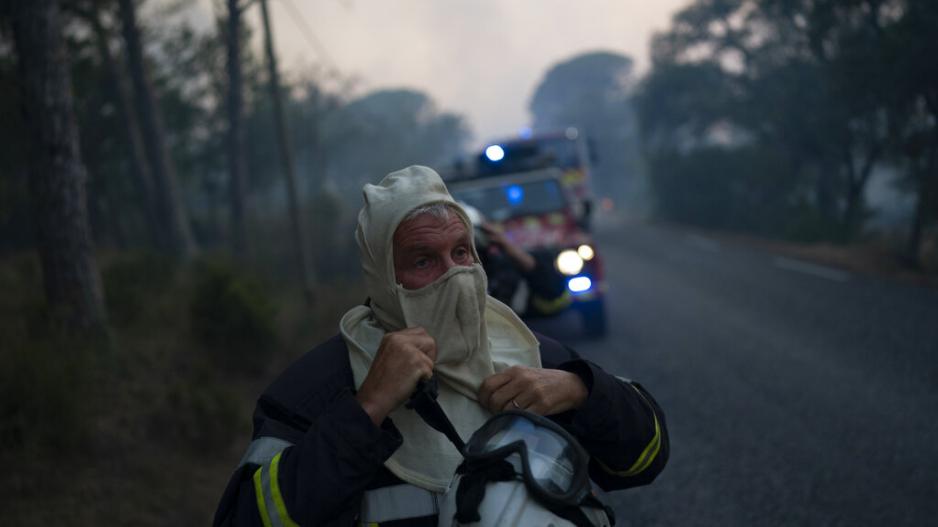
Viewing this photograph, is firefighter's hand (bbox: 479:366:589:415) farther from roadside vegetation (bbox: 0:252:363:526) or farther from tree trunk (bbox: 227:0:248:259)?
tree trunk (bbox: 227:0:248:259)

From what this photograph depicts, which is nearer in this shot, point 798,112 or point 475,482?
point 475,482

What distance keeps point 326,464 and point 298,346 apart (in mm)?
8358

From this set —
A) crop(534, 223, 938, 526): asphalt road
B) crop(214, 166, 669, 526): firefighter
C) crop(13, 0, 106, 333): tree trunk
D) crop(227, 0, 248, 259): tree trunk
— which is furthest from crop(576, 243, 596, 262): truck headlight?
crop(227, 0, 248, 259): tree trunk

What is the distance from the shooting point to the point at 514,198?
9.55 meters

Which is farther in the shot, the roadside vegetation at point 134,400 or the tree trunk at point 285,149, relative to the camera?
the tree trunk at point 285,149

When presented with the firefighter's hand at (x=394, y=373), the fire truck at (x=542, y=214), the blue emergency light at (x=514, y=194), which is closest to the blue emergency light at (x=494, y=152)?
the fire truck at (x=542, y=214)

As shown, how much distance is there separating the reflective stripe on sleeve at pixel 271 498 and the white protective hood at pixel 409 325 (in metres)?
0.24

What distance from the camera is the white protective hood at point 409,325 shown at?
6.01ft

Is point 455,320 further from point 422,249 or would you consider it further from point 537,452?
point 537,452

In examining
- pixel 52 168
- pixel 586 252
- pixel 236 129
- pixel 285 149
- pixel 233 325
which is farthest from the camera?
pixel 236 129

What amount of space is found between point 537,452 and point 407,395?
30cm

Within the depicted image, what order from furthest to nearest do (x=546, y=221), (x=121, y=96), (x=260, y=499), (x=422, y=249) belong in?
(x=121, y=96) → (x=546, y=221) → (x=422, y=249) → (x=260, y=499)

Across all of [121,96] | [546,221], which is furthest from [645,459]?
[121,96]

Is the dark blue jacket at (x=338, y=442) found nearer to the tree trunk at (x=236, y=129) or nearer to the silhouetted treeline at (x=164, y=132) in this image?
the silhouetted treeline at (x=164, y=132)
